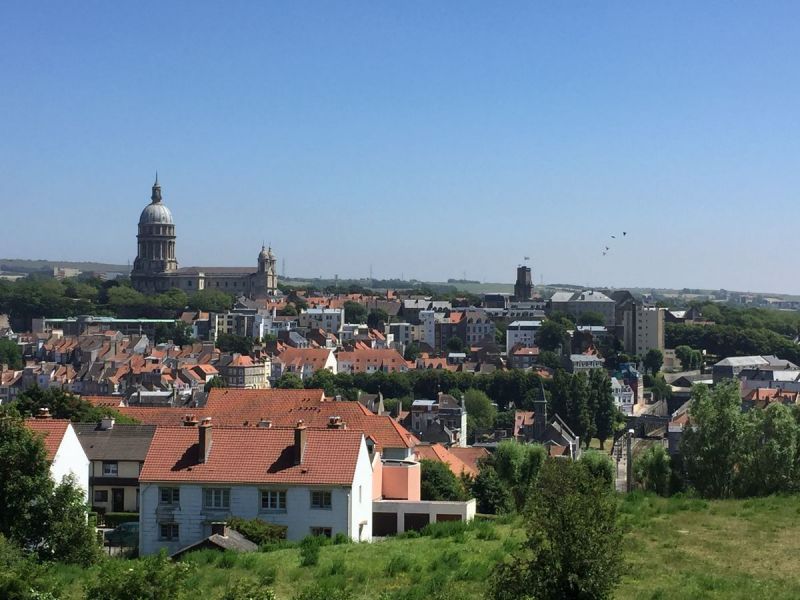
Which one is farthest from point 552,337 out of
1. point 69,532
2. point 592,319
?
point 69,532

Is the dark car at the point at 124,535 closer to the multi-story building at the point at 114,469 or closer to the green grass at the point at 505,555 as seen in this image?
the multi-story building at the point at 114,469

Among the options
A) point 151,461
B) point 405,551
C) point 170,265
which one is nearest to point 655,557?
point 405,551

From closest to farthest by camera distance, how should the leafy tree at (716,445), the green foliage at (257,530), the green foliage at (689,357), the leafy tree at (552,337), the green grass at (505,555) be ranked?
the green grass at (505,555) → the green foliage at (257,530) → the leafy tree at (716,445) → the green foliage at (689,357) → the leafy tree at (552,337)

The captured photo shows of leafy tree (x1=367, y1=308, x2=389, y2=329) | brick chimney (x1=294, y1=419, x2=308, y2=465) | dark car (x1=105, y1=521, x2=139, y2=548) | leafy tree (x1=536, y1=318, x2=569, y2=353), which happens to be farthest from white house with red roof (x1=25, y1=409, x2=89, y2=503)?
leafy tree (x1=367, y1=308, x2=389, y2=329)

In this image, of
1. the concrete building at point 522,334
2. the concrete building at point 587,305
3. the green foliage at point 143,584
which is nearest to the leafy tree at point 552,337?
the concrete building at point 522,334

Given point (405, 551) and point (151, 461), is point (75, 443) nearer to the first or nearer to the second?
point (151, 461)
